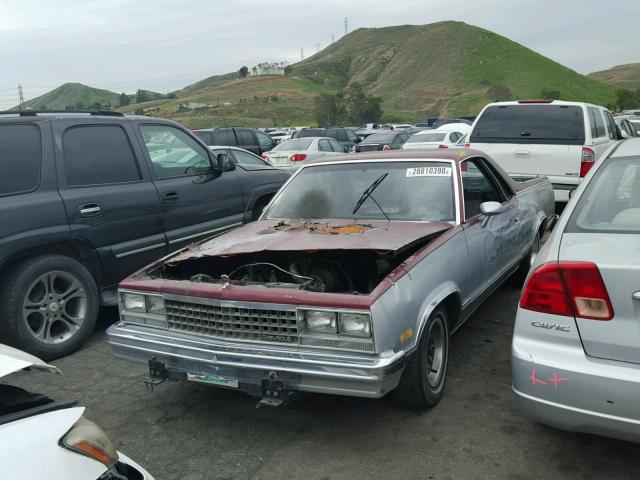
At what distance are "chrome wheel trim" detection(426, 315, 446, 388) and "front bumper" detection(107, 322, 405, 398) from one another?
643 mm

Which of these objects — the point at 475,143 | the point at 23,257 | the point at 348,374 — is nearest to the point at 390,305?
the point at 348,374

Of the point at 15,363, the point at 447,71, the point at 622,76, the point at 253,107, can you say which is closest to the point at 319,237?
the point at 15,363

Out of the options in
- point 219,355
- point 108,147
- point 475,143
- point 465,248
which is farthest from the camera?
point 475,143

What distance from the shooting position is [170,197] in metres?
6.05

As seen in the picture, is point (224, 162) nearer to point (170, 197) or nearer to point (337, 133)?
point (170, 197)

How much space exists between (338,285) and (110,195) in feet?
8.49

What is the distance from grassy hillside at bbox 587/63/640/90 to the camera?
5346 inches

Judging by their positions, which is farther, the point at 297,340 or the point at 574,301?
the point at 297,340

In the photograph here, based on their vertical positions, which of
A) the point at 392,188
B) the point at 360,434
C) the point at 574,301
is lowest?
the point at 360,434

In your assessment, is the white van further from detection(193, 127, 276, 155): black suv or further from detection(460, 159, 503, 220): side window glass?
detection(193, 127, 276, 155): black suv

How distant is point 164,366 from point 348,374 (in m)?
1.21

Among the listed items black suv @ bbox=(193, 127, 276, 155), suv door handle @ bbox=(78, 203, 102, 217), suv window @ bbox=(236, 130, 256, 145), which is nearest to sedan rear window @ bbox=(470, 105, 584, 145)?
suv door handle @ bbox=(78, 203, 102, 217)

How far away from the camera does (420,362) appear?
3562 millimetres

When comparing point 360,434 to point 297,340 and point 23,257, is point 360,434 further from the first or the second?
point 23,257
